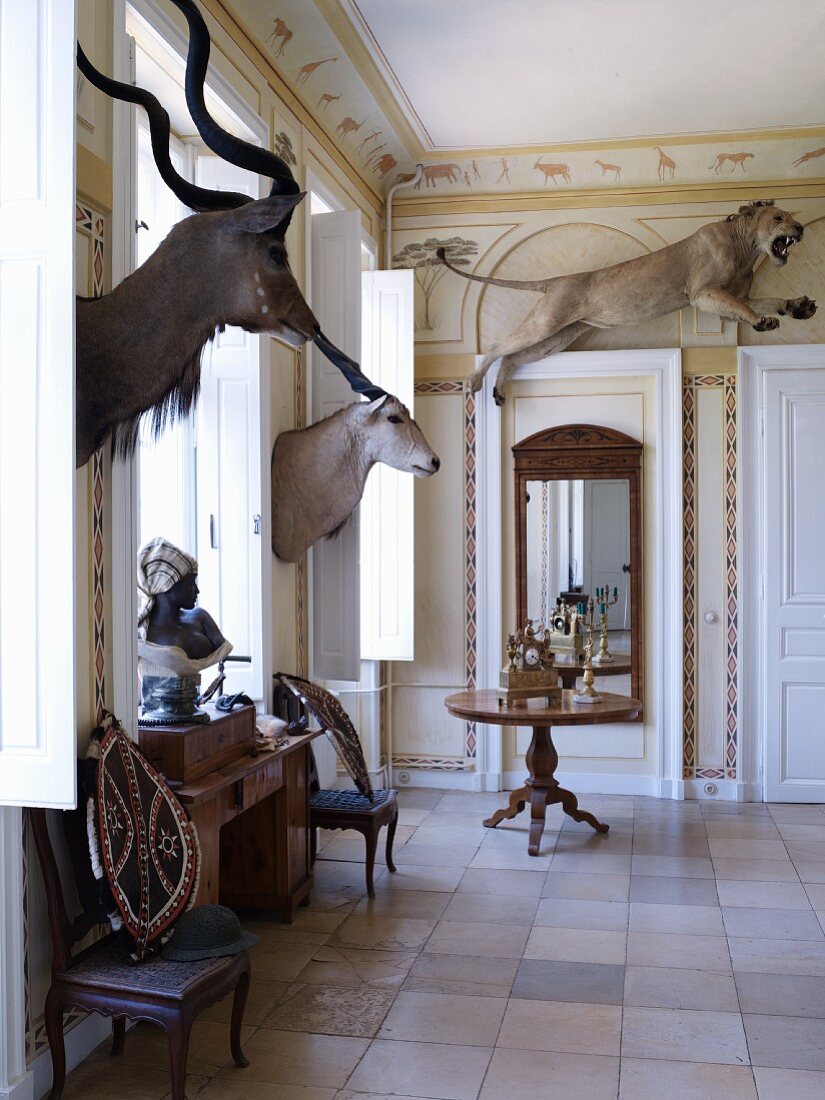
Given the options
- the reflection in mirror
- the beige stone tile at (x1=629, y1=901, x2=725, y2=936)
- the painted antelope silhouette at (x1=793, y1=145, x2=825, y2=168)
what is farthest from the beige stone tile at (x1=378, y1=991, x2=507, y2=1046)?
the painted antelope silhouette at (x1=793, y1=145, x2=825, y2=168)

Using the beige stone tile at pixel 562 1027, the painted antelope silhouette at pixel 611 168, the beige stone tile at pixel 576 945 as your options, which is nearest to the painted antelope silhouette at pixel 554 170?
the painted antelope silhouette at pixel 611 168

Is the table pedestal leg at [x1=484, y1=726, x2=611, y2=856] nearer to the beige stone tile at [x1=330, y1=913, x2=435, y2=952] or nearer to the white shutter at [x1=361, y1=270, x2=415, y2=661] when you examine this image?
the white shutter at [x1=361, y1=270, x2=415, y2=661]

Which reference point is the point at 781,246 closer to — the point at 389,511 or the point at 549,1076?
the point at 389,511

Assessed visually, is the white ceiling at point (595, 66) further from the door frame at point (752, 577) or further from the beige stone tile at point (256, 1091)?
the beige stone tile at point (256, 1091)

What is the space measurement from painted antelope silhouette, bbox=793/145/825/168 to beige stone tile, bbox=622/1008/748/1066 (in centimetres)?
520

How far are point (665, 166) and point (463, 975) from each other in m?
5.14

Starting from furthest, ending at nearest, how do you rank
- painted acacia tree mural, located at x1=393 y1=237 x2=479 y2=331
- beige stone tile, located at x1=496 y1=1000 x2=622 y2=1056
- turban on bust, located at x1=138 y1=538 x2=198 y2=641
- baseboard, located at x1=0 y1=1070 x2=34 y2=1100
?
1. painted acacia tree mural, located at x1=393 y1=237 x2=479 y2=331
2. turban on bust, located at x1=138 y1=538 x2=198 y2=641
3. beige stone tile, located at x1=496 y1=1000 x2=622 y2=1056
4. baseboard, located at x1=0 y1=1070 x2=34 y2=1100

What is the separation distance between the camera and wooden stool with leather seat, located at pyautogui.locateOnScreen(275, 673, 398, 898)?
4.82 m

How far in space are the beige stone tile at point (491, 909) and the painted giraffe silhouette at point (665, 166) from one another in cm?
461

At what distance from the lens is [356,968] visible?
4066 mm

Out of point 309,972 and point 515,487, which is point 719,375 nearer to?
point 515,487

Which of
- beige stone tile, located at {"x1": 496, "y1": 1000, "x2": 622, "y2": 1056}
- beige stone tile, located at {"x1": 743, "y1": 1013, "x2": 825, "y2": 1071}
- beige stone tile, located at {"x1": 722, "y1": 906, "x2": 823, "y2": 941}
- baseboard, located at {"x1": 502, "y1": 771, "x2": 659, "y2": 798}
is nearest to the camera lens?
beige stone tile, located at {"x1": 743, "y1": 1013, "x2": 825, "y2": 1071}

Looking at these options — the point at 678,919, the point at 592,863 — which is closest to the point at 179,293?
the point at 678,919

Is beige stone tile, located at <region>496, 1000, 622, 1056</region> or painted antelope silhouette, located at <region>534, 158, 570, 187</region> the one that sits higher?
painted antelope silhouette, located at <region>534, 158, 570, 187</region>
